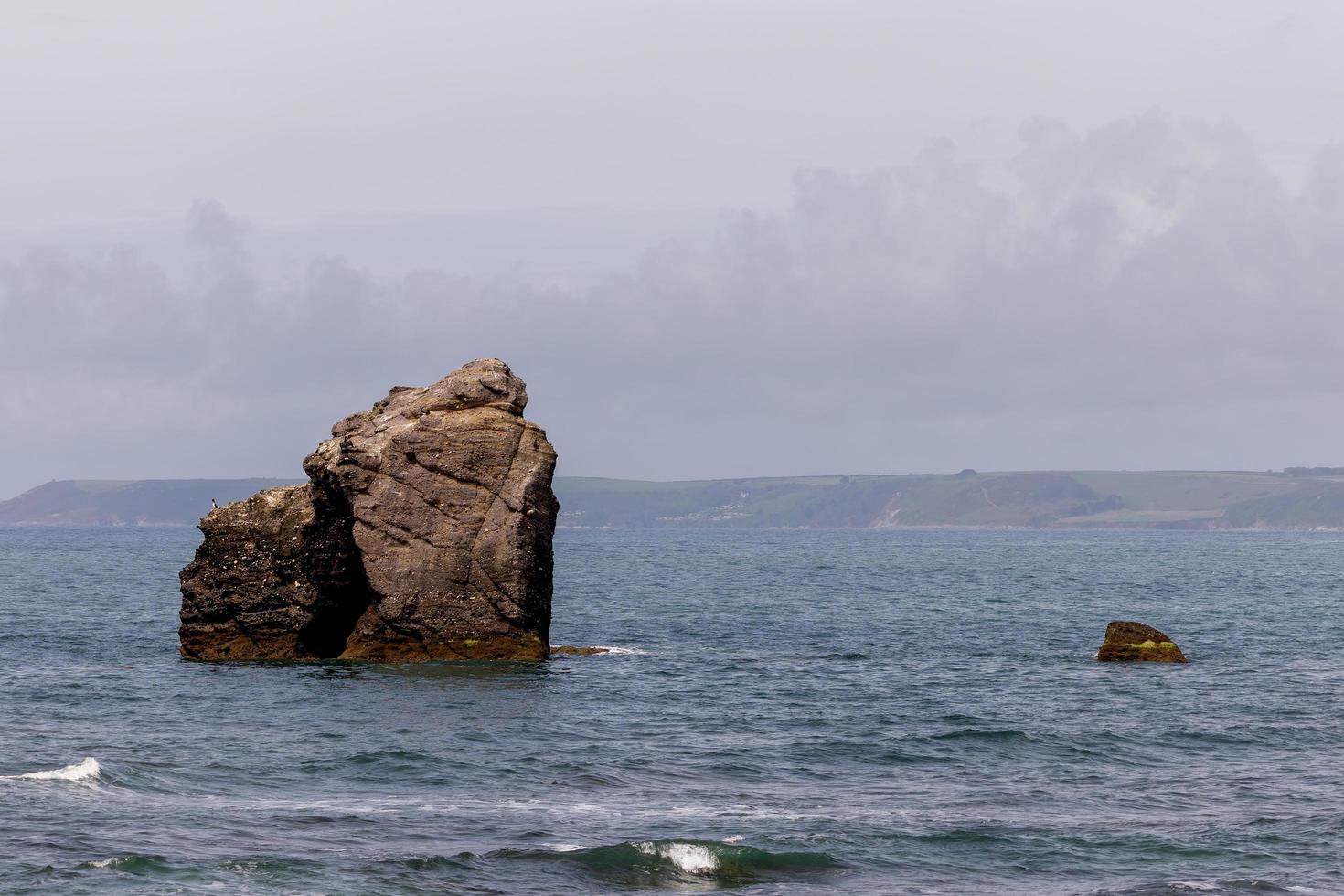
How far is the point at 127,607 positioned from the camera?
8300cm

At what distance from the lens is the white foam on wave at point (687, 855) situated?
26702 mm

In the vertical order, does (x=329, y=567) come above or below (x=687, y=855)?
above

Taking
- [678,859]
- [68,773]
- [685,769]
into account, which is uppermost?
[68,773]

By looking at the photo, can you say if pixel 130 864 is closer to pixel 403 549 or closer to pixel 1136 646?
pixel 403 549

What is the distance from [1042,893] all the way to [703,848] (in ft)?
19.1

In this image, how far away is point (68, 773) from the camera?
32.5 metres

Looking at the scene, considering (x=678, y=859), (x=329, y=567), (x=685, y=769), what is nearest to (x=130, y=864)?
(x=678, y=859)

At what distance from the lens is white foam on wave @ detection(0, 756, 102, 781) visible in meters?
32.2

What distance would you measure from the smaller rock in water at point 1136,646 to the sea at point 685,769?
87 cm

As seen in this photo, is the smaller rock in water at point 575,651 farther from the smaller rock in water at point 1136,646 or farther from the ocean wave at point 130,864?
the ocean wave at point 130,864

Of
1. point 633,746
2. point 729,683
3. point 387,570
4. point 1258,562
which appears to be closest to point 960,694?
point 729,683

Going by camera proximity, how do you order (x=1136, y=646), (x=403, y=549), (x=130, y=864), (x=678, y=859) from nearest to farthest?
(x=130, y=864)
(x=678, y=859)
(x=403, y=549)
(x=1136, y=646)

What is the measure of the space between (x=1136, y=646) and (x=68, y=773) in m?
37.8

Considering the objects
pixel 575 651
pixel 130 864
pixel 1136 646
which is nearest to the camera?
pixel 130 864
